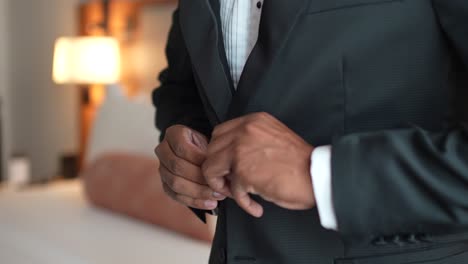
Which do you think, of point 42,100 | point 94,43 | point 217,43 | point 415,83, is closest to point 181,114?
point 217,43

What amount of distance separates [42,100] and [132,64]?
3.92ft

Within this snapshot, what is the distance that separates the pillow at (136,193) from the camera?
183 centimetres

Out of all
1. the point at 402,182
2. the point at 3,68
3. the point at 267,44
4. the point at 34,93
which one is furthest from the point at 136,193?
the point at 3,68

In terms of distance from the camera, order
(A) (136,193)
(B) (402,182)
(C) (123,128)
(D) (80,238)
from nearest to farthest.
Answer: (B) (402,182) < (D) (80,238) < (A) (136,193) < (C) (123,128)

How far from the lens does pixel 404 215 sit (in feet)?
1.65

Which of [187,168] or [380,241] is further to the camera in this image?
[187,168]

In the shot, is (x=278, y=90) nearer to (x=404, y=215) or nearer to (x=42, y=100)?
(x=404, y=215)

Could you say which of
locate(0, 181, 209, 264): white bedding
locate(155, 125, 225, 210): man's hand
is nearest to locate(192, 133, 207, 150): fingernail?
locate(155, 125, 225, 210): man's hand

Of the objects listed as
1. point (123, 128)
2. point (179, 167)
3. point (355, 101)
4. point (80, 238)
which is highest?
point (355, 101)

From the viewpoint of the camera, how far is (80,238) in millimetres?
1868

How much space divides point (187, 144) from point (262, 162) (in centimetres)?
15

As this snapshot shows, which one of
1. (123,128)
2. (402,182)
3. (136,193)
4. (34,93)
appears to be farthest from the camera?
Result: (34,93)

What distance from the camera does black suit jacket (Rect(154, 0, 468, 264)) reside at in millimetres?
513

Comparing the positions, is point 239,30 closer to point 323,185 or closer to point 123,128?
point 323,185
